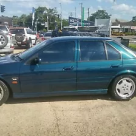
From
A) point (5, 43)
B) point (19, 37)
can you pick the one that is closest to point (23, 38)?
point (19, 37)

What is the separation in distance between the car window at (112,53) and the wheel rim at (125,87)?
1.80 feet

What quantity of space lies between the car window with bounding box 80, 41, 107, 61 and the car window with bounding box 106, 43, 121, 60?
0.12 metres

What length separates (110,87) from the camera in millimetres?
4844

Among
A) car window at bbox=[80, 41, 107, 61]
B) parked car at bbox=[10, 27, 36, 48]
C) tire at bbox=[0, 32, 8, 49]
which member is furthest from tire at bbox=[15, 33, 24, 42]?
car window at bbox=[80, 41, 107, 61]

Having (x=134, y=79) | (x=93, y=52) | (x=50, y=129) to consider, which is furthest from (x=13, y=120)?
(x=134, y=79)

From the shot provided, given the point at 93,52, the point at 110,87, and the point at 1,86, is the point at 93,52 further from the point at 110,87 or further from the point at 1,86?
the point at 1,86

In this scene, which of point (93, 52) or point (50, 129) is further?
point (93, 52)

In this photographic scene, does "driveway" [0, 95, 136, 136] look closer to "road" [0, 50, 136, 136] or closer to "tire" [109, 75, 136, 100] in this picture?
"road" [0, 50, 136, 136]

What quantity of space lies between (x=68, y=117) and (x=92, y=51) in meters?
1.59

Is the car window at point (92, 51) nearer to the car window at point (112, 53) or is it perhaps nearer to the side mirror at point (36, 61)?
the car window at point (112, 53)

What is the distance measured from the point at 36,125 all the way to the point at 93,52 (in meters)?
2.04

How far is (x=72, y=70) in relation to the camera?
4.49m

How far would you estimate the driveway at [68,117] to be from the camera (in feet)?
11.3

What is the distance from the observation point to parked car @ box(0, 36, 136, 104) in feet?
14.3
